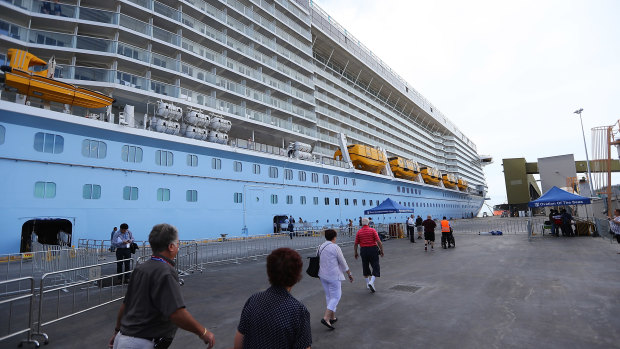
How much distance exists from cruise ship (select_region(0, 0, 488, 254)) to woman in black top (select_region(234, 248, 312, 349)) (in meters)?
15.9

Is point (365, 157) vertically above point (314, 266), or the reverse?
point (365, 157)

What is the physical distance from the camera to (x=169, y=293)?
2.29m

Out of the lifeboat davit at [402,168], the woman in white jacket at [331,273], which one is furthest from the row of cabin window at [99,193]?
the lifeboat davit at [402,168]

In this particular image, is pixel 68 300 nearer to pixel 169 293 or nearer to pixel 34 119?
pixel 169 293

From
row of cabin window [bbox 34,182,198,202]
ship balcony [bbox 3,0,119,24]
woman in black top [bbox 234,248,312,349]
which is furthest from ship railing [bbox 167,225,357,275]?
ship balcony [bbox 3,0,119,24]

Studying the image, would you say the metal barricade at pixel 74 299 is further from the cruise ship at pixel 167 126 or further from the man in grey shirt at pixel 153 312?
the cruise ship at pixel 167 126

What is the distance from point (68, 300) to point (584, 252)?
16938 mm

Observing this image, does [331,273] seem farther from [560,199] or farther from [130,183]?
[560,199]

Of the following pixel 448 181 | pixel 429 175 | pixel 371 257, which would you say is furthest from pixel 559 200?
pixel 448 181

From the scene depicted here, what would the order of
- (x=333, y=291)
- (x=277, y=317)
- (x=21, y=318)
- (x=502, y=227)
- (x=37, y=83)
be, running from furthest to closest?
(x=502, y=227) < (x=37, y=83) < (x=21, y=318) < (x=333, y=291) < (x=277, y=317)

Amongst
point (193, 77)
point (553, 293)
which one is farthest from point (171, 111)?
point (553, 293)

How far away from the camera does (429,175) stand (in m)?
49.8

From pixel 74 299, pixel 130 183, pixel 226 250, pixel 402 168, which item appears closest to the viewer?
pixel 74 299

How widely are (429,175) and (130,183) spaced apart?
147ft
